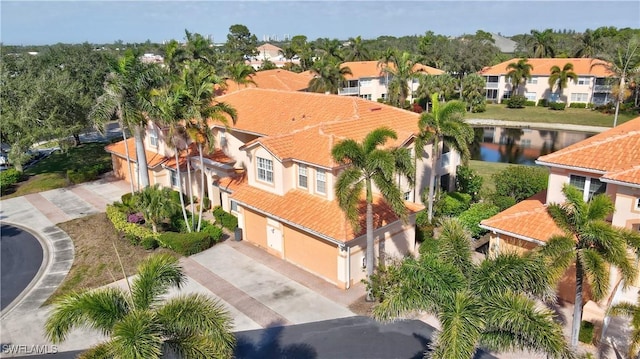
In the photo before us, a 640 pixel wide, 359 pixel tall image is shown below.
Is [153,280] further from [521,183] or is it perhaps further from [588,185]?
[521,183]

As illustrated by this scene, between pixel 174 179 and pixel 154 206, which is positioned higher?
pixel 154 206

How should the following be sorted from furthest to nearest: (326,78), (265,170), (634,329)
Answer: (326,78) → (265,170) → (634,329)

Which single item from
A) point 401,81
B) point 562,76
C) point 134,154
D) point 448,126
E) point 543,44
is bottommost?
point 134,154

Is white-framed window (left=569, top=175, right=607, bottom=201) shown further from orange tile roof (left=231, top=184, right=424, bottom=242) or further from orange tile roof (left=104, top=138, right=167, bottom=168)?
orange tile roof (left=104, top=138, right=167, bottom=168)

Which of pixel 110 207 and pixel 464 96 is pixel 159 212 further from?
pixel 464 96

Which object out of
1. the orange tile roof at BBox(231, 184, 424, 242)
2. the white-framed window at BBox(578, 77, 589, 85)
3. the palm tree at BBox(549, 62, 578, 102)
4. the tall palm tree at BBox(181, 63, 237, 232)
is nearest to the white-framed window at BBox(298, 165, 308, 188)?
the orange tile roof at BBox(231, 184, 424, 242)

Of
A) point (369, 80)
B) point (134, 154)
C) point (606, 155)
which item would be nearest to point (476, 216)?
point (606, 155)

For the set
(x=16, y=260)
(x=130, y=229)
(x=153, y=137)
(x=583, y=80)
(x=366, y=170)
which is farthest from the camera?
(x=583, y=80)
